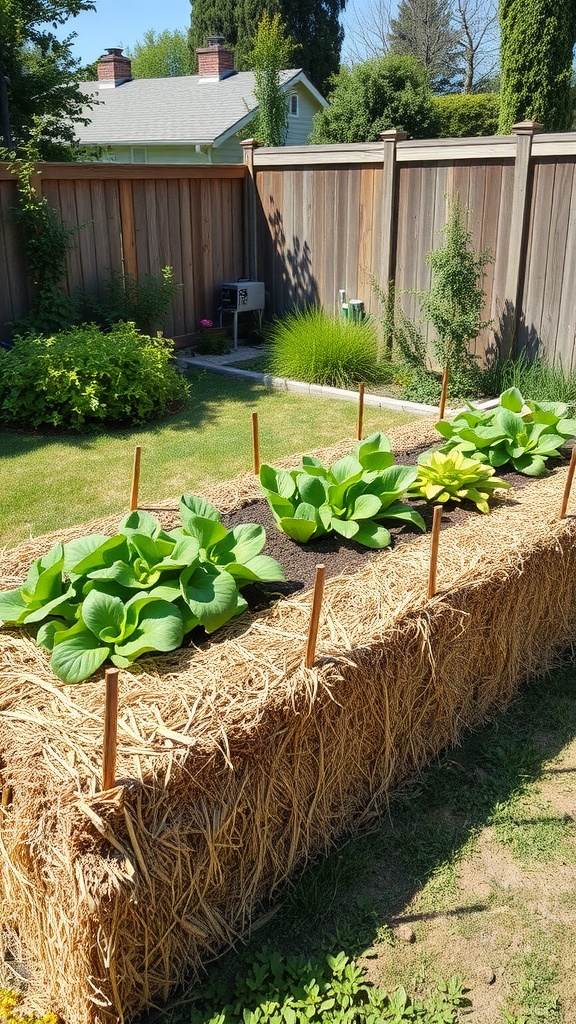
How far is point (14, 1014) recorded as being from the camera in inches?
81.5

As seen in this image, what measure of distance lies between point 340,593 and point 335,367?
5322 millimetres

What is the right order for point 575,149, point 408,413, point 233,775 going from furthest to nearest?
point 408,413, point 575,149, point 233,775

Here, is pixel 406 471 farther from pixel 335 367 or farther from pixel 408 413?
pixel 335 367

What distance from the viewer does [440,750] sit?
3078 mm

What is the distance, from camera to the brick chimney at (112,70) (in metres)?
25.9

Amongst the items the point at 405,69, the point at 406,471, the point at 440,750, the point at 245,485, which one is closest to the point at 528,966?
the point at 440,750

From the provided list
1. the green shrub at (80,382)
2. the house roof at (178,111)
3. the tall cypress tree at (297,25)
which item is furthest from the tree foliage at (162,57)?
the green shrub at (80,382)

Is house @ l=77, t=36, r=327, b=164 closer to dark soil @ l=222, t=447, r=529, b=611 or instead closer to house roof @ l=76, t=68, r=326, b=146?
house roof @ l=76, t=68, r=326, b=146

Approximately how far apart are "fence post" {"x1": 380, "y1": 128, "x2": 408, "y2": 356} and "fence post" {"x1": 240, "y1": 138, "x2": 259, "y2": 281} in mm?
1910

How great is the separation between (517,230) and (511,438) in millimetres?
3700

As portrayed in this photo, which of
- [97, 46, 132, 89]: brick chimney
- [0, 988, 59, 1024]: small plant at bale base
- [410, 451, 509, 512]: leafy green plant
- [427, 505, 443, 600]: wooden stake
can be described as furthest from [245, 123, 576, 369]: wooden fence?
[97, 46, 132, 89]: brick chimney

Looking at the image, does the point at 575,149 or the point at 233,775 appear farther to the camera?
the point at 575,149

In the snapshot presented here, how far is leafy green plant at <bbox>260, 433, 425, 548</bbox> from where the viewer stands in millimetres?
3209

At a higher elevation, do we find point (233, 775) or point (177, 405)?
point (233, 775)
